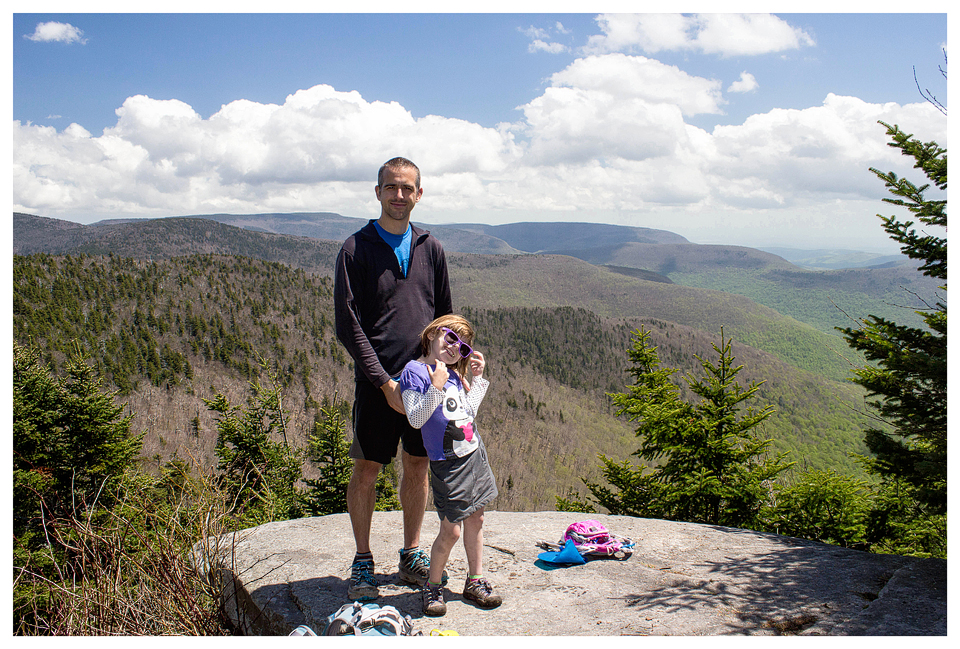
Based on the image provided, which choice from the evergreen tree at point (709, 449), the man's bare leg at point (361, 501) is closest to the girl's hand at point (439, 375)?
the man's bare leg at point (361, 501)

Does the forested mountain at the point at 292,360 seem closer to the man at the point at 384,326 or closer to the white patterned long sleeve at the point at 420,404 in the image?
the man at the point at 384,326

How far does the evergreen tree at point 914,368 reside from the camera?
4.74 meters

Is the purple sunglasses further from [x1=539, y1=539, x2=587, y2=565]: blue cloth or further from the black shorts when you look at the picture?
[x1=539, y1=539, x2=587, y2=565]: blue cloth

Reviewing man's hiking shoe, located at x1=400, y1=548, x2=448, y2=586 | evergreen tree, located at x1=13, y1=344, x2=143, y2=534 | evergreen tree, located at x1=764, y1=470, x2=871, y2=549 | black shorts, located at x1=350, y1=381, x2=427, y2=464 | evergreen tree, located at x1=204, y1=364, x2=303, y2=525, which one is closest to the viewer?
black shorts, located at x1=350, y1=381, x2=427, y2=464

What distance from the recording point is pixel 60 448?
15.6 m

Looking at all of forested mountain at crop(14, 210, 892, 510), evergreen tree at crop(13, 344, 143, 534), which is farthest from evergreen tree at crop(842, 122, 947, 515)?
forested mountain at crop(14, 210, 892, 510)

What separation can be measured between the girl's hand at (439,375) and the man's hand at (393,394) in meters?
0.22

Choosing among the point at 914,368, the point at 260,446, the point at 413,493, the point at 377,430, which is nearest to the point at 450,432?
the point at 377,430

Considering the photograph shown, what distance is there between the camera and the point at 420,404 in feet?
11.1

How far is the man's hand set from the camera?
3416 millimetres

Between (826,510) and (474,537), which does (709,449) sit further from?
(474,537)

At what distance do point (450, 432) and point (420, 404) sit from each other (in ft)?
0.90

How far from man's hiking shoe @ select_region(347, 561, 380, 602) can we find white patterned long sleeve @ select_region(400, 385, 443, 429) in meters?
1.26

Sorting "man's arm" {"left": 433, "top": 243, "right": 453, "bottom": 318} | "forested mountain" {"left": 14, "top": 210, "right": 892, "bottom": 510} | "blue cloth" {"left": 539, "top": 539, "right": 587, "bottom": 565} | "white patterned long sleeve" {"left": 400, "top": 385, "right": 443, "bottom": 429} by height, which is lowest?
"forested mountain" {"left": 14, "top": 210, "right": 892, "bottom": 510}
